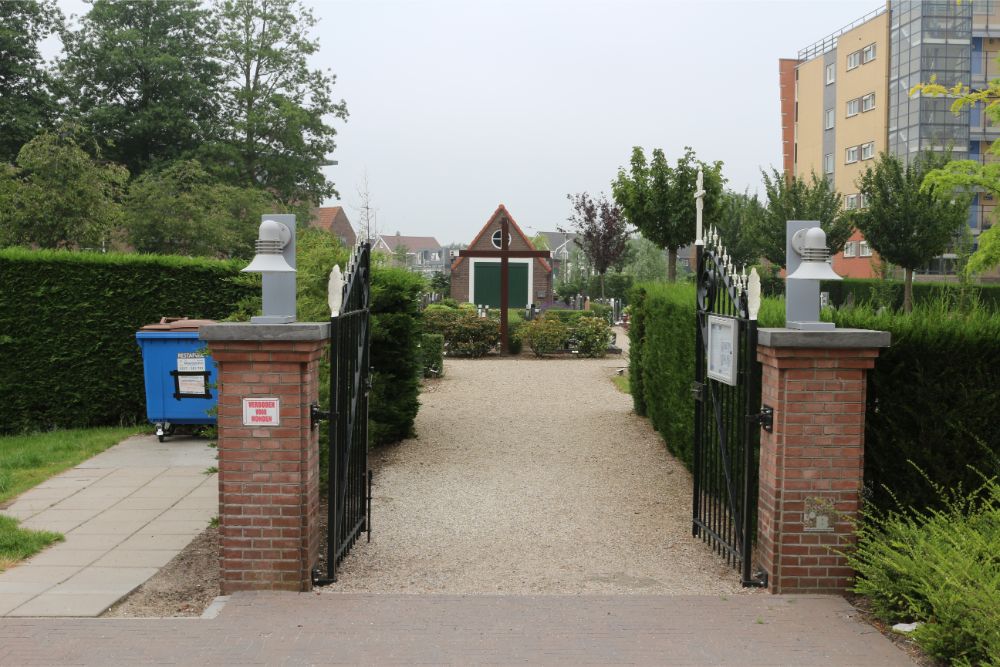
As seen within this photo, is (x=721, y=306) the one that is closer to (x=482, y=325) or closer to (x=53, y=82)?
(x=482, y=325)

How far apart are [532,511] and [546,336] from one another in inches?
606

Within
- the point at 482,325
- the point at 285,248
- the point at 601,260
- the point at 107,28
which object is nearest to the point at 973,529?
the point at 285,248

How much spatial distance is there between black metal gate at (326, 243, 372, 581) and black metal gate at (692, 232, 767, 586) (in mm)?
2441

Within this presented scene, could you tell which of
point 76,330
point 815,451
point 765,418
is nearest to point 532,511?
point 765,418

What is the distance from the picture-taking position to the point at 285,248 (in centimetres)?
590

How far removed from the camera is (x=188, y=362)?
11227mm

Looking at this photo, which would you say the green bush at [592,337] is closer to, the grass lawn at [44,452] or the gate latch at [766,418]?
the grass lawn at [44,452]

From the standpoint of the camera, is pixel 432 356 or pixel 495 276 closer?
pixel 432 356

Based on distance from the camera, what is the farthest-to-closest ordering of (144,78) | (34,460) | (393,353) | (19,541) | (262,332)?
(144,78) → (393,353) → (34,460) → (19,541) → (262,332)

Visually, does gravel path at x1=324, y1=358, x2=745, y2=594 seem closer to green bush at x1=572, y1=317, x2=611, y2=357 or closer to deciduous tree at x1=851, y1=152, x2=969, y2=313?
green bush at x1=572, y1=317, x2=611, y2=357

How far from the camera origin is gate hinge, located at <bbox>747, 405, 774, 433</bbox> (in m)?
5.59

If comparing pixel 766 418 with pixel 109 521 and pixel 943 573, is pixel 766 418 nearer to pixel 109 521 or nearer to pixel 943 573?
pixel 943 573

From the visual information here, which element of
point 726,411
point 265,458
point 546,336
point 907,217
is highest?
point 907,217

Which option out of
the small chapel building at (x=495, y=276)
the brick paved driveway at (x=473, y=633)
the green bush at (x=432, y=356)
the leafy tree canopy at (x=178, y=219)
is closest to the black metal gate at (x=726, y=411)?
the brick paved driveway at (x=473, y=633)
